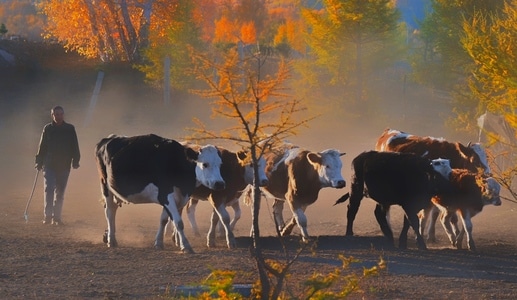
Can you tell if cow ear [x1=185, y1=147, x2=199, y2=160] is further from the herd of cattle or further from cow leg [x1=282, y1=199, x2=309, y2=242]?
→ cow leg [x1=282, y1=199, x2=309, y2=242]

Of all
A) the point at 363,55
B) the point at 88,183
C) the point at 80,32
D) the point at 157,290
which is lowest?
the point at 157,290

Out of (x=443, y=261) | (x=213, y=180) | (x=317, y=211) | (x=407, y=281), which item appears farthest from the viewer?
(x=317, y=211)

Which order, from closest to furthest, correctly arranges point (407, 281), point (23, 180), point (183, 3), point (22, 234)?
point (407, 281) < point (22, 234) < point (23, 180) < point (183, 3)

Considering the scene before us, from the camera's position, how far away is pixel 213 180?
16.8 metres

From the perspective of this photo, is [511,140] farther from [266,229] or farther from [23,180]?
[23,180]

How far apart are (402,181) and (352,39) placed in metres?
22.0

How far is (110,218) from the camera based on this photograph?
17516 mm

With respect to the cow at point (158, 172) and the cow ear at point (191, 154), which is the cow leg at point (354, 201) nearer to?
the cow at point (158, 172)

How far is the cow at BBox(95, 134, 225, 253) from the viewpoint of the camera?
16.4 m

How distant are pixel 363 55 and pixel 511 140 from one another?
14521mm

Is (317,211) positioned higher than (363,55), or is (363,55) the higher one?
(363,55)

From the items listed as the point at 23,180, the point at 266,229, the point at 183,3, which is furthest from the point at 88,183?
the point at 183,3

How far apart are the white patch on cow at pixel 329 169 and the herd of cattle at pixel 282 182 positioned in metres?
0.02

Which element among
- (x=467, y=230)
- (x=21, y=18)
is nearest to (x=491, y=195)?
(x=467, y=230)
